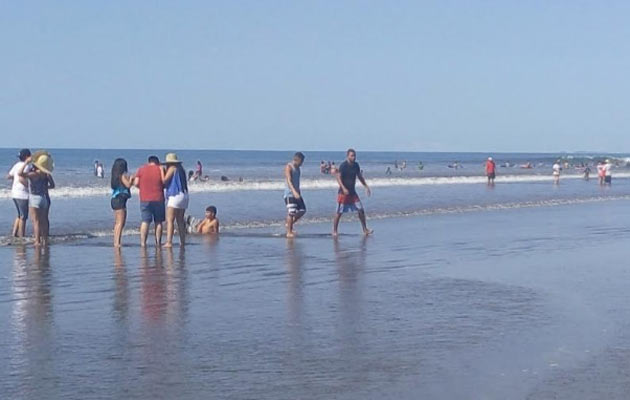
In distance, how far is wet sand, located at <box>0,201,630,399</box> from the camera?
710 centimetres

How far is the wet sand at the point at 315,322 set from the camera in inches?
280

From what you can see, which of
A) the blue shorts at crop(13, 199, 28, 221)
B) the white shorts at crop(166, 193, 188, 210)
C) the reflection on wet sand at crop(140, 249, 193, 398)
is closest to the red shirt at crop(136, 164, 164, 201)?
the white shorts at crop(166, 193, 188, 210)

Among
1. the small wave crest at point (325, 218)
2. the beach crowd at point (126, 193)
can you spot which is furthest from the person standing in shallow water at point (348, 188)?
the beach crowd at point (126, 193)

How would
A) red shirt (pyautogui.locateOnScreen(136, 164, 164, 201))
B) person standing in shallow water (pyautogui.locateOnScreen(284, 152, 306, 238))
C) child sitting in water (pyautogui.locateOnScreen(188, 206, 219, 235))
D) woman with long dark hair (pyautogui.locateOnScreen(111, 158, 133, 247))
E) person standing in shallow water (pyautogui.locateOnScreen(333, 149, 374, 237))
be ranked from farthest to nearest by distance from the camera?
child sitting in water (pyautogui.locateOnScreen(188, 206, 219, 235)) → person standing in shallow water (pyautogui.locateOnScreen(333, 149, 374, 237)) → person standing in shallow water (pyautogui.locateOnScreen(284, 152, 306, 238)) → woman with long dark hair (pyautogui.locateOnScreen(111, 158, 133, 247)) → red shirt (pyautogui.locateOnScreen(136, 164, 164, 201))

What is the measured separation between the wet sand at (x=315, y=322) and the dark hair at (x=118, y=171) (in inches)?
40.0

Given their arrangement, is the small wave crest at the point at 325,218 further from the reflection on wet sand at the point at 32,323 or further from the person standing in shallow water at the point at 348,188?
the reflection on wet sand at the point at 32,323

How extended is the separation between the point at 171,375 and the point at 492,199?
2787 centimetres

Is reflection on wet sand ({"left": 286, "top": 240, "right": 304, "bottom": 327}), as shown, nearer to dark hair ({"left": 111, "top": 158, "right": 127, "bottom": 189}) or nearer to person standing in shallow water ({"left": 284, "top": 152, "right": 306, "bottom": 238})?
person standing in shallow water ({"left": 284, "top": 152, "right": 306, "bottom": 238})

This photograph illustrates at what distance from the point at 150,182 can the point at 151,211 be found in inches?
17.4

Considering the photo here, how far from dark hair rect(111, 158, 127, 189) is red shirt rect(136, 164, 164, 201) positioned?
259mm

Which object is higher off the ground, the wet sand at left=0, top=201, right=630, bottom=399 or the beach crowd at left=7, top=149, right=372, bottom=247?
the beach crowd at left=7, top=149, right=372, bottom=247

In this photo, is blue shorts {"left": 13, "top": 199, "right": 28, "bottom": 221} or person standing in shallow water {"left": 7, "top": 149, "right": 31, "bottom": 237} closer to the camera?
person standing in shallow water {"left": 7, "top": 149, "right": 31, "bottom": 237}

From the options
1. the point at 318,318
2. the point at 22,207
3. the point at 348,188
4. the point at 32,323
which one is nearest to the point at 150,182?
the point at 22,207

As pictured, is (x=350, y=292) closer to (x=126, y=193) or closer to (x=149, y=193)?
(x=149, y=193)
